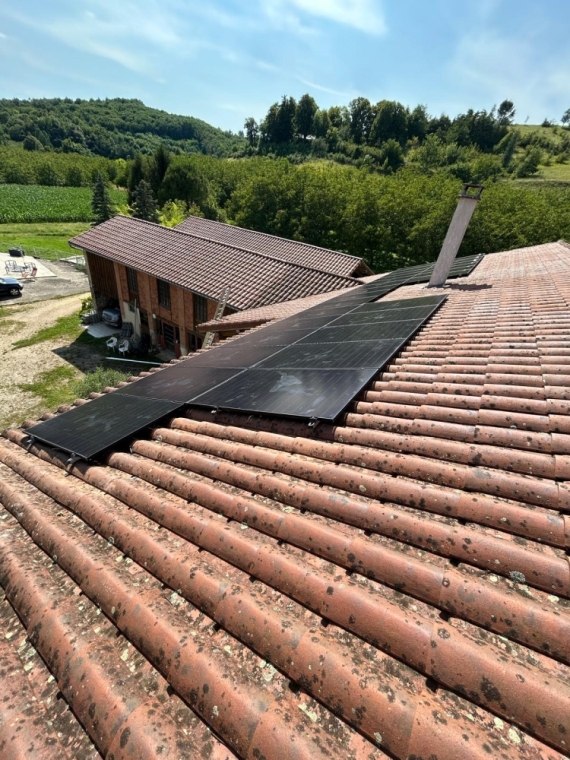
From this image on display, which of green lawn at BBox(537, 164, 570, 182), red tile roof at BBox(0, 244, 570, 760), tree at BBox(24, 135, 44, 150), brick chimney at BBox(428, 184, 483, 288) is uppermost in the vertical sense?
tree at BBox(24, 135, 44, 150)

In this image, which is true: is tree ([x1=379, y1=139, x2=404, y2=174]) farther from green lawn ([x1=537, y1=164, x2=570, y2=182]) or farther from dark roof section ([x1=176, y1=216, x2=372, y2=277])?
dark roof section ([x1=176, y1=216, x2=372, y2=277])

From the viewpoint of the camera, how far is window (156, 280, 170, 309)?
72.6 feet

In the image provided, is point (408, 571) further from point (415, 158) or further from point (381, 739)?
point (415, 158)

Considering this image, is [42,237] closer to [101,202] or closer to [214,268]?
[101,202]

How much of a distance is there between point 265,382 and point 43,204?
93899 mm

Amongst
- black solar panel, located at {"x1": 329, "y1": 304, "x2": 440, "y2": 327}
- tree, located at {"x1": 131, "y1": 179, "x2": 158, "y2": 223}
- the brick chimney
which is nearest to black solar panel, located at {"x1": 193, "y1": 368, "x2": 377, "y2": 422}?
black solar panel, located at {"x1": 329, "y1": 304, "x2": 440, "y2": 327}

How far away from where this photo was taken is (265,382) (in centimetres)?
555

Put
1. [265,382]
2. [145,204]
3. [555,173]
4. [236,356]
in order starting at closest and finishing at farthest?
[265,382] → [236,356] → [145,204] → [555,173]

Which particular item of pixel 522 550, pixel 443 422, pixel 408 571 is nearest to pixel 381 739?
pixel 408 571

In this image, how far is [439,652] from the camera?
71.5 inches

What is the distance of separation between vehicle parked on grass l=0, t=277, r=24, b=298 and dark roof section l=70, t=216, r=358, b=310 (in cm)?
1219

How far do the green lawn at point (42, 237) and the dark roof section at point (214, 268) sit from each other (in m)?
31.9

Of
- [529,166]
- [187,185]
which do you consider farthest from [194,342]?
[529,166]

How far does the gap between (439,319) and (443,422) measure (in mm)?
4615
